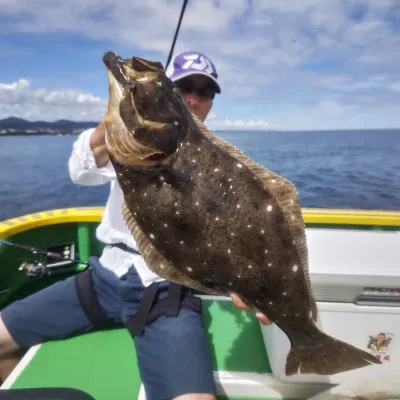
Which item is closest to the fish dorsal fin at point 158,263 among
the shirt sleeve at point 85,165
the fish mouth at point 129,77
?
the fish mouth at point 129,77

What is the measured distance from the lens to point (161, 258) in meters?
1.83

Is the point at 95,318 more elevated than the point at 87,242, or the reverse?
the point at 87,242

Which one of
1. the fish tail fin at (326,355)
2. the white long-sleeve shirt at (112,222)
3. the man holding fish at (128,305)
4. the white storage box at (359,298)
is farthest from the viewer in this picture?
the white long-sleeve shirt at (112,222)

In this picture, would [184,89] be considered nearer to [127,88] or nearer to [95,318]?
[127,88]

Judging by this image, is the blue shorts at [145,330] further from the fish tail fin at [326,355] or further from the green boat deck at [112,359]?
the fish tail fin at [326,355]

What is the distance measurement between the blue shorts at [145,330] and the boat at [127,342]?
9.3 inches

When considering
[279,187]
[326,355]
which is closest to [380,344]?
[326,355]

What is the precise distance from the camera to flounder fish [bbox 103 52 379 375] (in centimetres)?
145

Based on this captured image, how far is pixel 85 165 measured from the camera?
268 centimetres

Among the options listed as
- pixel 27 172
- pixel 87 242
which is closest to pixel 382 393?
pixel 87 242

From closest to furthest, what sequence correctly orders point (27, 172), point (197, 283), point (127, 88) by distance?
point (127, 88), point (197, 283), point (27, 172)

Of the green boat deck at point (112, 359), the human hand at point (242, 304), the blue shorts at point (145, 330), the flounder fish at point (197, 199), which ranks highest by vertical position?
the flounder fish at point (197, 199)

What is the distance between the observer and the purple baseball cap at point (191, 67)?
2.72 metres

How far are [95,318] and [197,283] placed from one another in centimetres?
170
